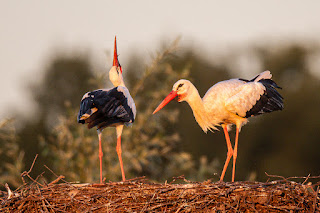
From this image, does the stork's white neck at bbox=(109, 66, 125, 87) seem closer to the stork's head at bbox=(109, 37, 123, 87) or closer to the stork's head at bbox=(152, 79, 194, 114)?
the stork's head at bbox=(109, 37, 123, 87)

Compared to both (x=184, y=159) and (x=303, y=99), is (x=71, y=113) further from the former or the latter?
(x=303, y=99)

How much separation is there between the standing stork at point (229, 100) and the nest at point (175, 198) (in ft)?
7.23

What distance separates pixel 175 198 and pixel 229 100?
2.61 metres

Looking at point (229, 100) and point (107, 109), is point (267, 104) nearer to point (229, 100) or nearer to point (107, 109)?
point (229, 100)

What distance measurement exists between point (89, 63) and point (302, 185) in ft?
80.8

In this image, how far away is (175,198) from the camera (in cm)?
654

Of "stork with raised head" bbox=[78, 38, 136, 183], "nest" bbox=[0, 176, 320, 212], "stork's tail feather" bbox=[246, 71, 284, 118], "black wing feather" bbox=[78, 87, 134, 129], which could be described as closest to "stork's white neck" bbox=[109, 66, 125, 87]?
"stork with raised head" bbox=[78, 38, 136, 183]

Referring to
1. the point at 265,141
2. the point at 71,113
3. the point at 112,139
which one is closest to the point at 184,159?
the point at 112,139

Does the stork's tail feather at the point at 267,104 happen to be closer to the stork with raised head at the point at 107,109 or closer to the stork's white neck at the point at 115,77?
the stork with raised head at the point at 107,109

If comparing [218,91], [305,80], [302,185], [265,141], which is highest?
[218,91]

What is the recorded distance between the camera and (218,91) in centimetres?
895

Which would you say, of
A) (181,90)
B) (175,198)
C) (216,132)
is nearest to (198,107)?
(181,90)

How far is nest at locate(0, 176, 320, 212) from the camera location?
21.2ft

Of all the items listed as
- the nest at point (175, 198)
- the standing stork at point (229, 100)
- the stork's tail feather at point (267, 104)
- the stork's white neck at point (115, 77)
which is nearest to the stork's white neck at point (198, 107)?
the standing stork at point (229, 100)
